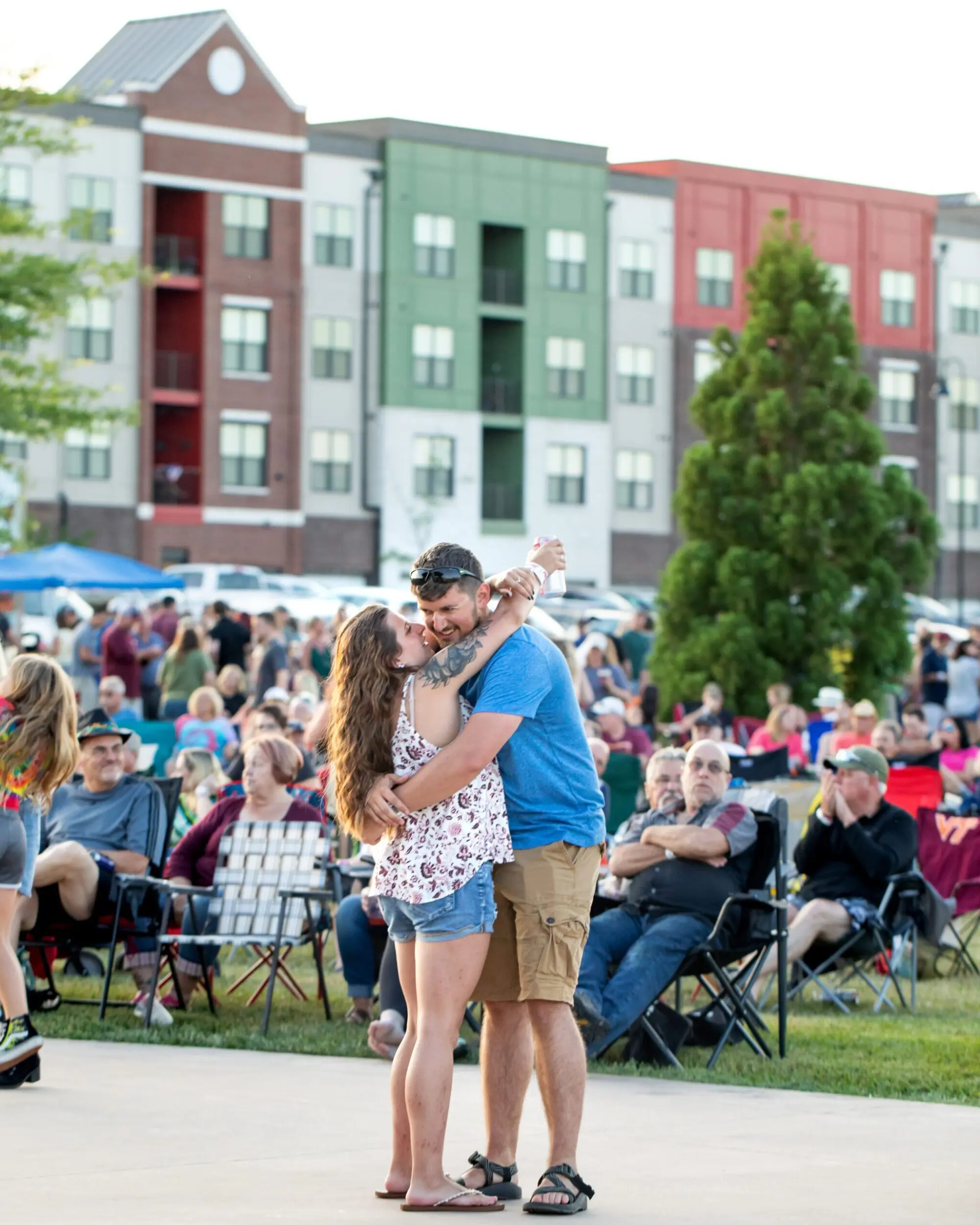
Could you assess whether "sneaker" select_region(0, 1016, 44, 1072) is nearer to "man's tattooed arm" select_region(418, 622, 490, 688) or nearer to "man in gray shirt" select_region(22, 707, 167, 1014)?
"man in gray shirt" select_region(22, 707, 167, 1014)

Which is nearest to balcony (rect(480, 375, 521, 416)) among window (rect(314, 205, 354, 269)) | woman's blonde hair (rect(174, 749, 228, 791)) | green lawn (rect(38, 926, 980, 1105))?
window (rect(314, 205, 354, 269))

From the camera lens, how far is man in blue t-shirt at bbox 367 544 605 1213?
675 cm

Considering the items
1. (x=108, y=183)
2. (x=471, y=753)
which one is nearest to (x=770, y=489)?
(x=471, y=753)

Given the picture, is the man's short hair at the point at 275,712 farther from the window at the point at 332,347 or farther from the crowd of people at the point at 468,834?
the window at the point at 332,347

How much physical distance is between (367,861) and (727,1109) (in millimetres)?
3851

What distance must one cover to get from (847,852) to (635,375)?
170 ft

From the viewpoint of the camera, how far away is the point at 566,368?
62.4m

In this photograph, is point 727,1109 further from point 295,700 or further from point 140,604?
point 140,604

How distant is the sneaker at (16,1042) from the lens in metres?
8.98

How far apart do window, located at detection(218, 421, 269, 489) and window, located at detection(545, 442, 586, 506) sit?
8.57 m

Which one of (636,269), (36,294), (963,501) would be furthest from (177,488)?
(36,294)

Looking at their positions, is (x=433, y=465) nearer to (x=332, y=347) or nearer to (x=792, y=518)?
(x=332, y=347)

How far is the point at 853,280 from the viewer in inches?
2594

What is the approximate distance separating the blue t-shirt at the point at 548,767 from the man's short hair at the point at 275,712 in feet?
28.2
